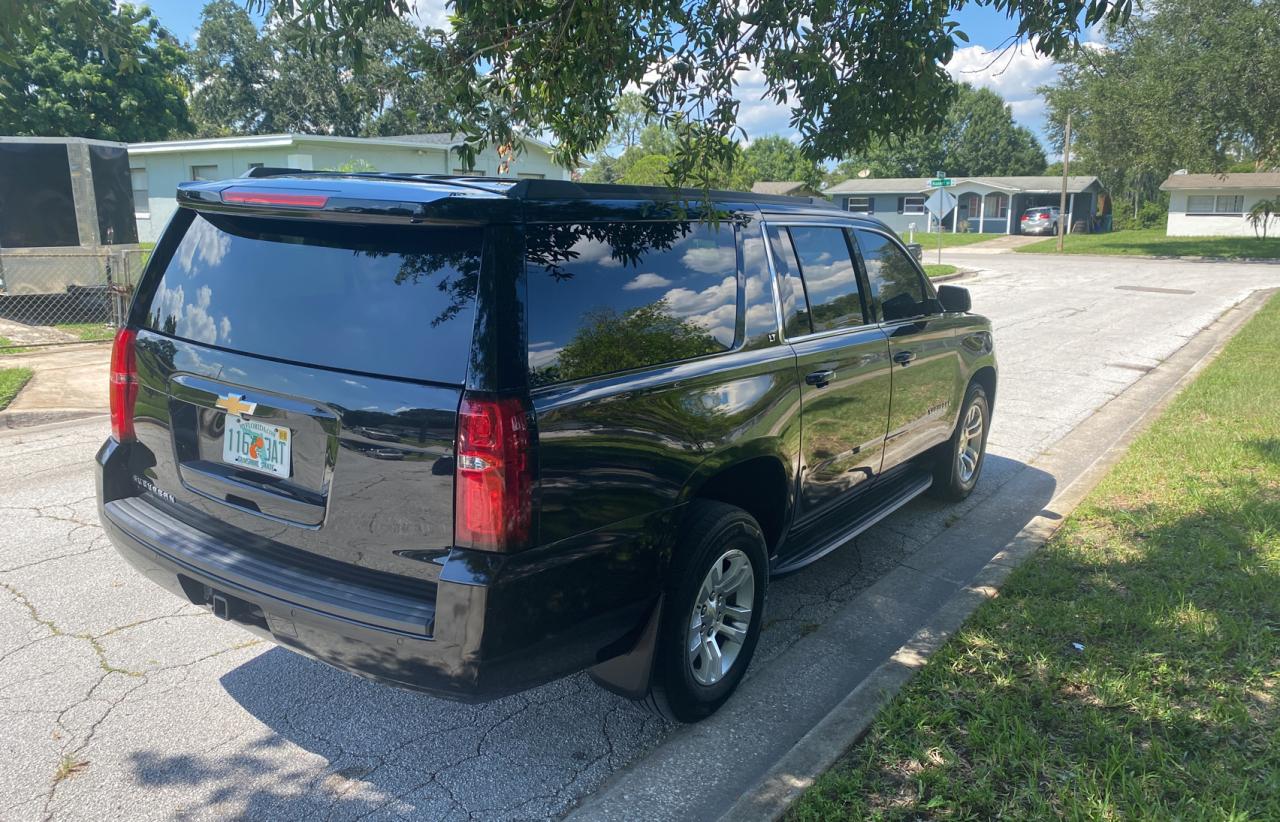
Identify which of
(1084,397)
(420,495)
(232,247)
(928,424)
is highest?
(232,247)

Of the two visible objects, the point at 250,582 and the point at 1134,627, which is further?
the point at 1134,627

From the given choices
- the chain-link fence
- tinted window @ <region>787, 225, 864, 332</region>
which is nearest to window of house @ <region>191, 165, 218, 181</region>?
the chain-link fence

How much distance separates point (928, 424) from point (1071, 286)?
70.8ft

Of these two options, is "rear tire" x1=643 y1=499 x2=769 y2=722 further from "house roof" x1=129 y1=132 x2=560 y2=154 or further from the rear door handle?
"house roof" x1=129 y1=132 x2=560 y2=154

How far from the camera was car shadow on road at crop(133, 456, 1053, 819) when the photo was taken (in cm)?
302

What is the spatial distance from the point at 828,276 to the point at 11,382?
8446mm

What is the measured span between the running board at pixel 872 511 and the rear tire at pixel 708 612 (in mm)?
372

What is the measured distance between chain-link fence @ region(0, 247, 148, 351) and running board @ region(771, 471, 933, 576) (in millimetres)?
11607

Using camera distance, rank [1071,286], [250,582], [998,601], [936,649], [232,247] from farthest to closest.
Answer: [1071,286], [998,601], [936,649], [232,247], [250,582]

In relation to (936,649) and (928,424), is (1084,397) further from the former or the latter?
(936,649)

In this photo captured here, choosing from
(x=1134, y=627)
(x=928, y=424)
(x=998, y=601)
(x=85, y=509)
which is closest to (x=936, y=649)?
(x=998, y=601)

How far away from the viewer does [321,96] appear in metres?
50.6

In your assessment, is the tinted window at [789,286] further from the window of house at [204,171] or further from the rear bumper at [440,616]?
the window of house at [204,171]

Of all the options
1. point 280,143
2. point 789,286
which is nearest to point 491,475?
point 789,286
